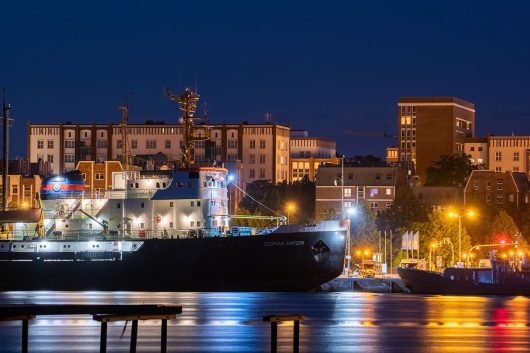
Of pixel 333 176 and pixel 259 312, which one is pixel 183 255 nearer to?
pixel 259 312

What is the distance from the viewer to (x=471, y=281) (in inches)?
3164

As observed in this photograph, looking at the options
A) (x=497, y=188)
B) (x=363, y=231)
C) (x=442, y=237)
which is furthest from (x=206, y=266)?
(x=497, y=188)

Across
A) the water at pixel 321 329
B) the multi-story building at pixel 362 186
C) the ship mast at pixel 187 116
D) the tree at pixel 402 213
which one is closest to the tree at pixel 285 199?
the multi-story building at pixel 362 186

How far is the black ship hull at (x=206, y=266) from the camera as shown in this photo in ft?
286

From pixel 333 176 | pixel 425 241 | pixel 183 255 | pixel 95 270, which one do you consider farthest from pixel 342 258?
pixel 333 176

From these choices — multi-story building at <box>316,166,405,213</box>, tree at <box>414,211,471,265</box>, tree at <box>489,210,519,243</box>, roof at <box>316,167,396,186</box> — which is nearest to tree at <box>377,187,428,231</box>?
tree at <box>489,210,519,243</box>

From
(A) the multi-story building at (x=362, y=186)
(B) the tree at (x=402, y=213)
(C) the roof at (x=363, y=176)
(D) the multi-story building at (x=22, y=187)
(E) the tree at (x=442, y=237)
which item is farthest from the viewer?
(C) the roof at (x=363, y=176)

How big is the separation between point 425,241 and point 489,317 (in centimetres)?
8777

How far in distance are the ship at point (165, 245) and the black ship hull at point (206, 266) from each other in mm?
69

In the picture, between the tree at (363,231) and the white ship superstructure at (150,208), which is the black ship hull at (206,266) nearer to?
the white ship superstructure at (150,208)

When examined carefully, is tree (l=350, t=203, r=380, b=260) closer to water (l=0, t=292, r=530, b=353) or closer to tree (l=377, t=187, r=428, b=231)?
tree (l=377, t=187, r=428, b=231)

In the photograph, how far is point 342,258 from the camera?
87812 millimetres

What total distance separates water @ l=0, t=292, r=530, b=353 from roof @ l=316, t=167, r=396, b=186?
368ft

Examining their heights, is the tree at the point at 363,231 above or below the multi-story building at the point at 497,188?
below
